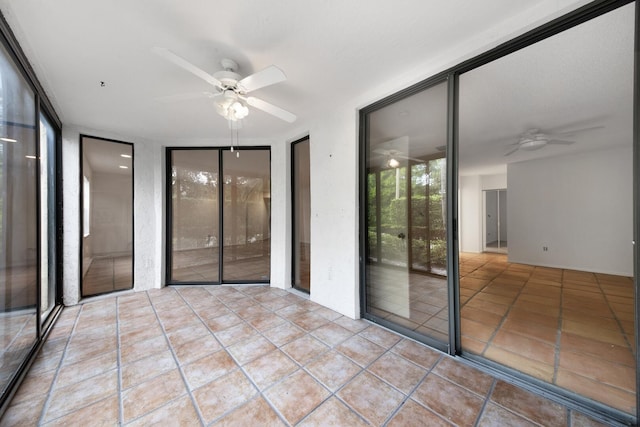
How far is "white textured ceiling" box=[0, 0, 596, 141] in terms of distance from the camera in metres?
1.54

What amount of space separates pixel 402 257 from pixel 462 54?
1910mm

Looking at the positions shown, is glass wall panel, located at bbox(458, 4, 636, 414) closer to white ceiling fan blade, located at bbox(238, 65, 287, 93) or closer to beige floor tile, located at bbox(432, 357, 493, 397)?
beige floor tile, located at bbox(432, 357, 493, 397)

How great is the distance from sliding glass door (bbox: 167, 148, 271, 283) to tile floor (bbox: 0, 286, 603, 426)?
150 cm

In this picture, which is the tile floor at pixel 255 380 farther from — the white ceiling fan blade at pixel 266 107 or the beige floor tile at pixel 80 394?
the white ceiling fan blade at pixel 266 107

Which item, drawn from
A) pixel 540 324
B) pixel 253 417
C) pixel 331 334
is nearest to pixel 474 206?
pixel 540 324

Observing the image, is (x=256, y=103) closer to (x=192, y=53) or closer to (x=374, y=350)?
(x=192, y=53)

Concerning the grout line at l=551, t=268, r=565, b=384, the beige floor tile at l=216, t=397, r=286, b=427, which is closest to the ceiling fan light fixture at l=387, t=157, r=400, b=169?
the grout line at l=551, t=268, r=565, b=384

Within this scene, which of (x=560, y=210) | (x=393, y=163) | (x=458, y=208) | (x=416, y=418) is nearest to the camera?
(x=416, y=418)

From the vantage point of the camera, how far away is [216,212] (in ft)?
14.0

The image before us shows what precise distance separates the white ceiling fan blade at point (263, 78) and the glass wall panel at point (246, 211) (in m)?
2.49

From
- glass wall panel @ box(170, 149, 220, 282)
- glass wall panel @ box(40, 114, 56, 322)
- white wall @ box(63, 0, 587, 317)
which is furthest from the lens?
glass wall panel @ box(170, 149, 220, 282)

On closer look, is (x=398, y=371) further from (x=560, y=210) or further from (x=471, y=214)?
(x=471, y=214)

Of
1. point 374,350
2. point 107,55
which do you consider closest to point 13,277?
point 107,55

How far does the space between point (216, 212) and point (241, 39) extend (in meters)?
3.09
